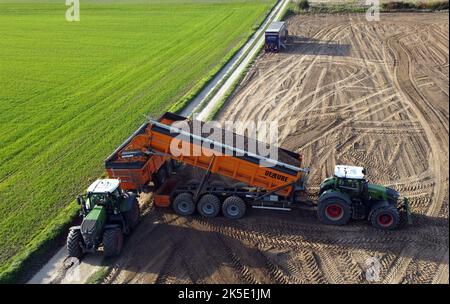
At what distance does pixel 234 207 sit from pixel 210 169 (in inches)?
63.0

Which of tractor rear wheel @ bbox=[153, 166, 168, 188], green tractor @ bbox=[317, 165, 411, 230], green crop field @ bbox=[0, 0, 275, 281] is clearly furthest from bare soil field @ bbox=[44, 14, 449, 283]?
green crop field @ bbox=[0, 0, 275, 281]

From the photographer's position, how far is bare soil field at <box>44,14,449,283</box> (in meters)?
13.8

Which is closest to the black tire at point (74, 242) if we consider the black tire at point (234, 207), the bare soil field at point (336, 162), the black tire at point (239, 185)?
the bare soil field at point (336, 162)

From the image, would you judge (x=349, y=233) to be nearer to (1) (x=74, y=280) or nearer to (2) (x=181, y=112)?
(1) (x=74, y=280)

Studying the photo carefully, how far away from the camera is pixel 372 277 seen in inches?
523

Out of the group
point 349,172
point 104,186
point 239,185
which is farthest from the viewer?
point 239,185

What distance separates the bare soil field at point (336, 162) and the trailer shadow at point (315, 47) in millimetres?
84

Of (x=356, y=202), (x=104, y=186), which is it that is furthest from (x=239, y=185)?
(x=104, y=186)

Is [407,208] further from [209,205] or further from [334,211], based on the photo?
[209,205]

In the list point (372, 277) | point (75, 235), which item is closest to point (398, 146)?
point (372, 277)

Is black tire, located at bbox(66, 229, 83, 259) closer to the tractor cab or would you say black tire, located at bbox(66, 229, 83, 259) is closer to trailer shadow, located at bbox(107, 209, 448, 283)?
the tractor cab

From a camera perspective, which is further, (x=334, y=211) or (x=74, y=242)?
(x=334, y=211)

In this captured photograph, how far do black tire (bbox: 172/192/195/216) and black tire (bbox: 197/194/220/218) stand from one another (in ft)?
0.97

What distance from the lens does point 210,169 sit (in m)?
15.9
